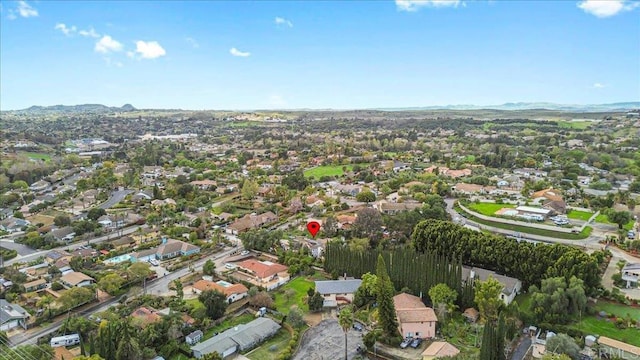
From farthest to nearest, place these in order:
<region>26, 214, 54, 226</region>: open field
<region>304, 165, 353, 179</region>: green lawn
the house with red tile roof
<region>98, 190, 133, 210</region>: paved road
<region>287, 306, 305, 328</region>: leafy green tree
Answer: <region>304, 165, 353, 179</region>: green lawn → <region>98, 190, 133, 210</region>: paved road → <region>26, 214, 54, 226</region>: open field → <region>287, 306, 305, 328</region>: leafy green tree → the house with red tile roof

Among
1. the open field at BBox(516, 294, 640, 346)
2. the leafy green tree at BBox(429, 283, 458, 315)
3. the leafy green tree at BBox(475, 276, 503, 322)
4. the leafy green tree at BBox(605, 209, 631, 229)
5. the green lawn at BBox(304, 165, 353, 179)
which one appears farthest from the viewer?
the green lawn at BBox(304, 165, 353, 179)

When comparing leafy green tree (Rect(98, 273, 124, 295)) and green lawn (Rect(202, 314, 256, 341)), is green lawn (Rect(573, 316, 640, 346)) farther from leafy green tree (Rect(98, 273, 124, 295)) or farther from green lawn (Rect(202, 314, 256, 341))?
leafy green tree (Rect(98, 273, 124, 295))

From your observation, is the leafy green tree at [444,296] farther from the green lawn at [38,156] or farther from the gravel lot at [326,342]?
the green lawn at [38,156]

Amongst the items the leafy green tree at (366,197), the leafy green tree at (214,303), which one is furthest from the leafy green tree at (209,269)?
the leafy green tree at (366,197)

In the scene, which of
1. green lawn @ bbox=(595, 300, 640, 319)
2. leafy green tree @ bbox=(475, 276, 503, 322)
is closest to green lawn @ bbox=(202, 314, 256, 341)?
leafy green tree @ bbox=(475, 276, 503, 322)

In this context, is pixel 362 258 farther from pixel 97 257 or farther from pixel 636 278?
pixel 97 257
